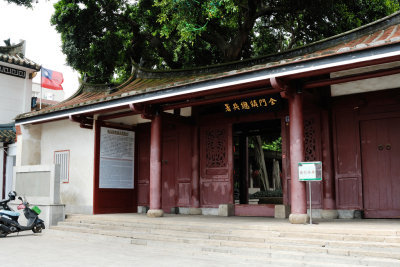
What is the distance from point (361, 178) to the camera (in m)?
8.32

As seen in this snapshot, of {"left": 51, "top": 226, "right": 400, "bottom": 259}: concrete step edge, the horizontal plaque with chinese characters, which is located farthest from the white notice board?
the horizontal plaque with chinese characters

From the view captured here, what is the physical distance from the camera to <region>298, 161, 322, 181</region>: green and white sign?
675 cm

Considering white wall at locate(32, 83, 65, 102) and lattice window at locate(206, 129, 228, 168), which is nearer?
lattice window at locate(206, 129, 228, 168)

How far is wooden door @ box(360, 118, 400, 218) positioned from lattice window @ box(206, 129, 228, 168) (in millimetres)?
3281

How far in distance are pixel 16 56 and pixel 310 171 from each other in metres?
13.5

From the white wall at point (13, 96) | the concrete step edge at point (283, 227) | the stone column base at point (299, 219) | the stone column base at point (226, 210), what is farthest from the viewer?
the white wall at point (13, 96)

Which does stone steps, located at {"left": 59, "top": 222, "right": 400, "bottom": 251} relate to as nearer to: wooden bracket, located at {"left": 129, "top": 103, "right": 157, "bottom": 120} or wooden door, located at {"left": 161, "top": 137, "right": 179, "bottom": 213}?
wooden bracket, located at {"left": 129, "top": 103, "right": 157, "bottom": 120}

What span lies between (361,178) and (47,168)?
720 cm

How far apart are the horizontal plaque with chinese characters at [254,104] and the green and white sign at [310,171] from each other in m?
2.11

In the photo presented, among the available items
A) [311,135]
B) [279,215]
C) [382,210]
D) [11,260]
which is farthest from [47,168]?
[382,210]

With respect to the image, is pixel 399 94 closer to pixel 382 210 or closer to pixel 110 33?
pixel 382 210

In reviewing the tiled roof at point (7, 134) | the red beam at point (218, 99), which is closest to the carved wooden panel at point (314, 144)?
the red beam at point (218, 99)

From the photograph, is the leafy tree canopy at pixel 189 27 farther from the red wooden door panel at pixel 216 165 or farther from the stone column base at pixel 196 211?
the stone column base at pixel 196 211

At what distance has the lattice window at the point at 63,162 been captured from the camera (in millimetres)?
11359
